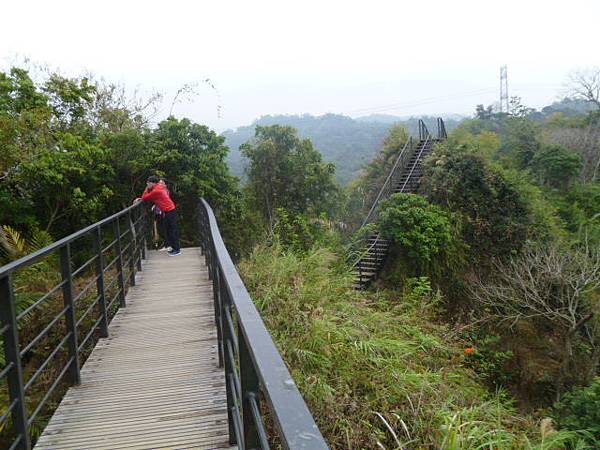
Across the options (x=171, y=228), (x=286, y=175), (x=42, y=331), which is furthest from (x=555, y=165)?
(x=42, y=331)

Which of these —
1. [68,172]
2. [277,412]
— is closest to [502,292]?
[68,172]

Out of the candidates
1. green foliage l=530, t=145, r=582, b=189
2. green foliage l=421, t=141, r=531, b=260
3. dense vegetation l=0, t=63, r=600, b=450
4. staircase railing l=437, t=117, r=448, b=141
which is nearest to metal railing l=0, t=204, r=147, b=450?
dense vegetation l=0, t=63, r=600, b=450

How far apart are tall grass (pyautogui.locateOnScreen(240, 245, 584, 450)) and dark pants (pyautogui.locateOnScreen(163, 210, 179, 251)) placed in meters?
1.90

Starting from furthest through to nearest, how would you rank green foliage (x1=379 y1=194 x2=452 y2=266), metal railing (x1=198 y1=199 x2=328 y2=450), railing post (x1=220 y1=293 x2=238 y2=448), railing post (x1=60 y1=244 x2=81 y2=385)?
green foliage (x1=379 y1=194 x2=452 y2=266)
railing post (x1=60 y1=244 x2=81 y2=385)
railing post (x1=220 y1=293 x2=238 y2=448)
metal railing (x1=198 y1=199 x2=328 y2=450)

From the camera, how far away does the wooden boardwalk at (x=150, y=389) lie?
8.18ft

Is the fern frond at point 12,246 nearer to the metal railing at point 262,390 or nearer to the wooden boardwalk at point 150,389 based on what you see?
the wooden boardwalk at point 150,389

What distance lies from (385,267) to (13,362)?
1244 cm

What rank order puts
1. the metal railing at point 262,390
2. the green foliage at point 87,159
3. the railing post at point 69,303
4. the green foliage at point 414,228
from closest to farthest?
the metal railing at point 262,390 → the railing post at point 69,303 → the green foliage at point 87,159 → the green foliage at point 414,228

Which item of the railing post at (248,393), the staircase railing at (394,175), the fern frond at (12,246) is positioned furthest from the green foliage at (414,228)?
the railing post at (248,393)

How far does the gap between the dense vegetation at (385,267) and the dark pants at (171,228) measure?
1.46 meters

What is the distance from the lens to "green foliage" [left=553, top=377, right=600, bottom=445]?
6.71 meters

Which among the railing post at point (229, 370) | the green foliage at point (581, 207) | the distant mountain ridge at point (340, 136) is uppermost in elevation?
the distant mountain ridge at point (340, 136)

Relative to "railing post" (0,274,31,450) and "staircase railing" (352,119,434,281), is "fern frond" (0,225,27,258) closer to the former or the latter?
"railing post" (0,274,31,450)

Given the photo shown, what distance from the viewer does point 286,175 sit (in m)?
17.4
